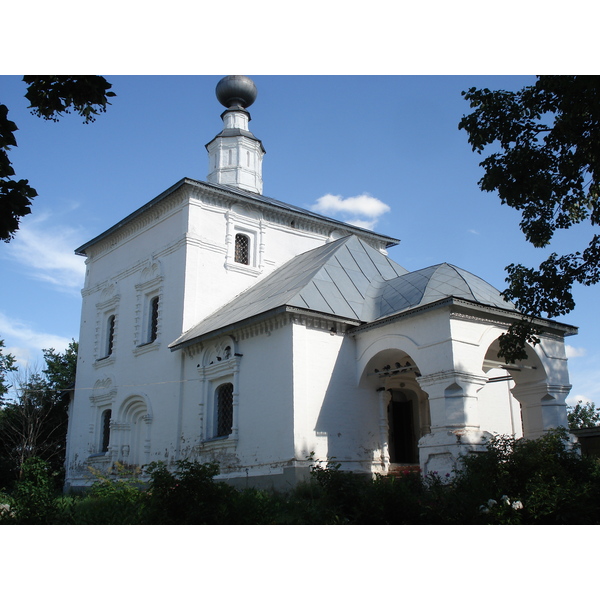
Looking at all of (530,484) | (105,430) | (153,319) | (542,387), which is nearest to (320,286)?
(542,387)

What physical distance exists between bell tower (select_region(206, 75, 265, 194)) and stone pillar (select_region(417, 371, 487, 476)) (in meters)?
11.7

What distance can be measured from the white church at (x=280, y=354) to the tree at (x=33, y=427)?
416 cm

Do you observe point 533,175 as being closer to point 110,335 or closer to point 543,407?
point 543,407

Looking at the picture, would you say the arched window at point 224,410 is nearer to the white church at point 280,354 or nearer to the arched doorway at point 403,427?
the white church at point 280,354

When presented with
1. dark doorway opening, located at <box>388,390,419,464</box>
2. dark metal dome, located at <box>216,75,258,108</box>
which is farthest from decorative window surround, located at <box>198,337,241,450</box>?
dark metal dome, located at <box>216,75,258,108</box>

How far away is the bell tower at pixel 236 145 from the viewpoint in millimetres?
20859

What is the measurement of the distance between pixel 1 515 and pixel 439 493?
5748mm

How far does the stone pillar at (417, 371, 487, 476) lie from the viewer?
10.5m

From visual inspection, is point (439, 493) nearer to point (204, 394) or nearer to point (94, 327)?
point (204, 394)

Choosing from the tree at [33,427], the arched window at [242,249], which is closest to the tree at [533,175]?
the arched window at [242,249]

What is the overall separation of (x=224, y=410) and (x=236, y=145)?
10.2 metres

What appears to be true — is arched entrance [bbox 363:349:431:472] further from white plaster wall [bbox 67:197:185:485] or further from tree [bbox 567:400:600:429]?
tree [bbox 567:400:600:429]

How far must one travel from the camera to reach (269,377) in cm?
1282

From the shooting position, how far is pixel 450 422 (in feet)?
35.1
